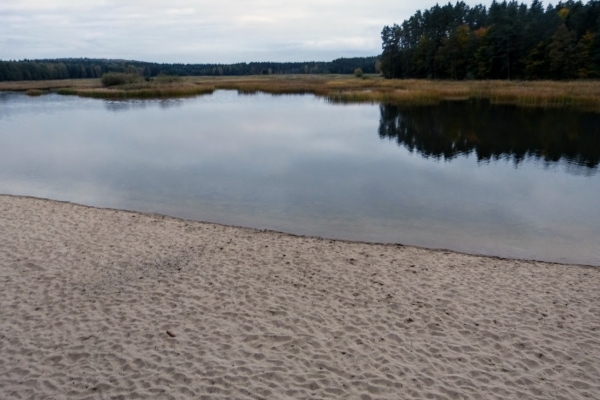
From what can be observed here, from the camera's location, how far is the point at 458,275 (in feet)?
23.9

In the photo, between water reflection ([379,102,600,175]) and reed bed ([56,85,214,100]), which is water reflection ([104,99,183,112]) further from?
water reflection ([379,102,600,175])

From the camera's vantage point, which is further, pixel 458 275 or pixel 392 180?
pixel 392 180

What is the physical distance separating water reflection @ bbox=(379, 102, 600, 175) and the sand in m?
11.0

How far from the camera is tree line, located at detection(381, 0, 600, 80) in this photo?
4459cm

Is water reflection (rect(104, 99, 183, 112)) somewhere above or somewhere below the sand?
above

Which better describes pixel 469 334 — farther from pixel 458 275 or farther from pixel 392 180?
pixel 392 180

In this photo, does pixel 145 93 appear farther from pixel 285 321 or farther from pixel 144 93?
pixel 285 321

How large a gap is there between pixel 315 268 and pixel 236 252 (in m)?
1.59

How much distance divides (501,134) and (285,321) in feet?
64.4

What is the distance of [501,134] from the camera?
2209 centimetres

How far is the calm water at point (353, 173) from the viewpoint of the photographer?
33.6 ft

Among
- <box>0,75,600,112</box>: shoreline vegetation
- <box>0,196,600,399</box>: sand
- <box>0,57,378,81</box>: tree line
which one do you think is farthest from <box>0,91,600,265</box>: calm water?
<box>0,57,378,81</box>: tree line

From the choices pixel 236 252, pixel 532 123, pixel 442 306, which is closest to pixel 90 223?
pixel 236 252

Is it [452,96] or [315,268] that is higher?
[452,96]
